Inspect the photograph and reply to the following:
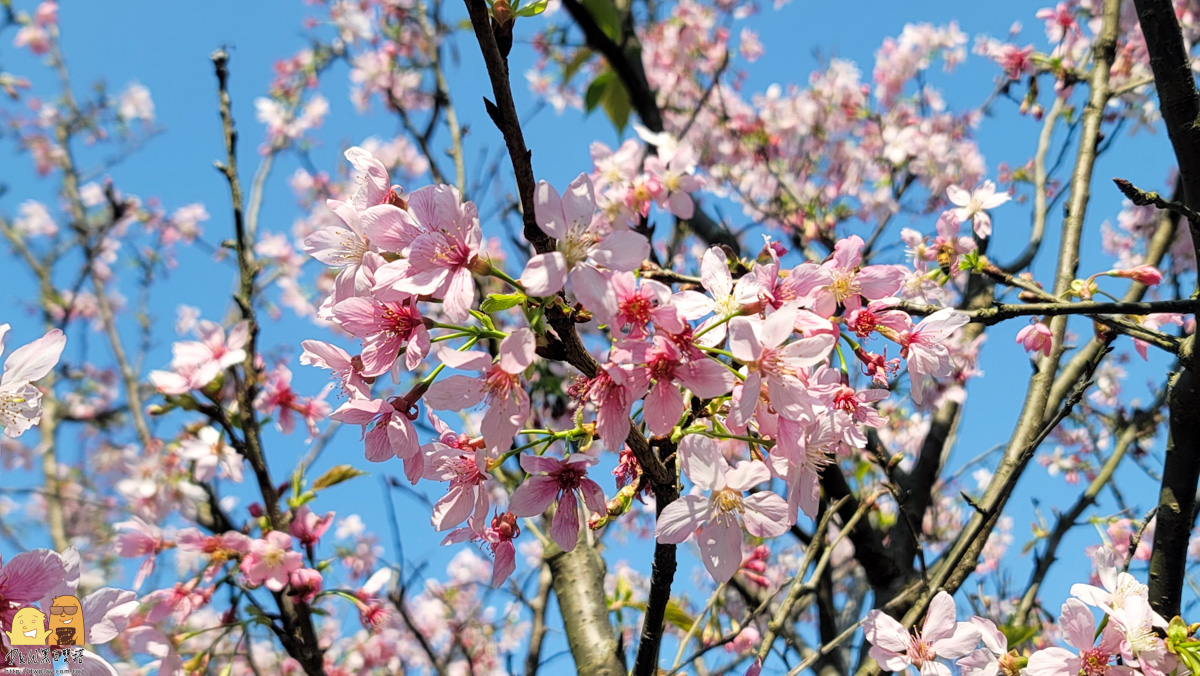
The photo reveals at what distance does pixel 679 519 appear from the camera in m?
1.03

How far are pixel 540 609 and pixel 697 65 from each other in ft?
19.6

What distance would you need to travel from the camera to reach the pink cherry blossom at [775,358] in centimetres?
95

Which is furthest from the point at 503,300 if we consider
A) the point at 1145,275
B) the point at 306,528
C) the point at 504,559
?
the point at 1145,275

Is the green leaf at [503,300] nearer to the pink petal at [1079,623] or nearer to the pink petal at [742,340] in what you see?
the pink petal at [742,340]

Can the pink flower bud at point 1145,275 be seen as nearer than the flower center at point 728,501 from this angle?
No

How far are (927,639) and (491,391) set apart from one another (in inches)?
41.7

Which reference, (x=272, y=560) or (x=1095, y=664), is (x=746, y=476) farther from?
(x=272, y=560)

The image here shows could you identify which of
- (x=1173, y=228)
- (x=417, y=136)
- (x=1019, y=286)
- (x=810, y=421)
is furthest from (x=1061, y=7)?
(x=810, y=421)

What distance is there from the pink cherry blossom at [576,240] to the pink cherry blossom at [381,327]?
24 centimetres

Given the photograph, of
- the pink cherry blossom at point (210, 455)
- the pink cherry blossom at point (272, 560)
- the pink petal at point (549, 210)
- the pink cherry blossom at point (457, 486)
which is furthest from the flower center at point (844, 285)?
the pink cherry blossom at point (210, 455)

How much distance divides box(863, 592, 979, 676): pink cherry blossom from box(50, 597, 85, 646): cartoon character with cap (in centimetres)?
139

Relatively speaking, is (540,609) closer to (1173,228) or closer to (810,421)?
(810,421)

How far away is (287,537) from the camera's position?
1890 mm

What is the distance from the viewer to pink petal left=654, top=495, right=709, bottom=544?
1.02m
